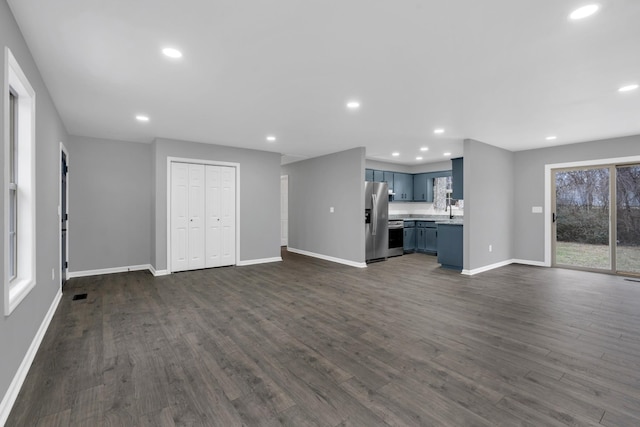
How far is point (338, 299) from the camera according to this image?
402cm

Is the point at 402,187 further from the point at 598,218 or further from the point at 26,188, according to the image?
the point at 26,188

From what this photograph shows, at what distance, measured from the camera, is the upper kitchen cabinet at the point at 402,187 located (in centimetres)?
842

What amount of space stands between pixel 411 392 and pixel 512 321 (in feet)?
6.47

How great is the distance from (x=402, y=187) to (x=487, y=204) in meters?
2.93

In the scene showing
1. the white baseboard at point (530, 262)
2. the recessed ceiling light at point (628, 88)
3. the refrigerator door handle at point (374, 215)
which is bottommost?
the white baseboard at point (530, 262)

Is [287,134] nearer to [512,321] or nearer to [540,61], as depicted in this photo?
[540,61]

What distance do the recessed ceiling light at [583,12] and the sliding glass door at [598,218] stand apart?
511cm

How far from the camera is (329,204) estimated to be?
6918 mm

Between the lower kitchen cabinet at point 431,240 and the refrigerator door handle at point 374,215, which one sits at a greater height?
the refrigerator door handle at point 374,215

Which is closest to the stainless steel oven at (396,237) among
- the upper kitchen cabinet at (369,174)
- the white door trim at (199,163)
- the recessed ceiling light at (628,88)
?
the upper kitchen cabinet at (369,174)

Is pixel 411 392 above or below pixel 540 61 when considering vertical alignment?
below

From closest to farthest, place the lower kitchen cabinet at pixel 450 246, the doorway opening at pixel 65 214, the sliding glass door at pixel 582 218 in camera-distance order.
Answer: the doorway opening at pixel 65 214, the sliding glass door at pixel 582 218, the lower kitchen cabinet at pixel 450 246

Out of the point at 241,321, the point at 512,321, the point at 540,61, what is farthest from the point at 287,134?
the point at 512,321

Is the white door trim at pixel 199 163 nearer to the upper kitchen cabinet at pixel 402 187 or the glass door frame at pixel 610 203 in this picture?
the upper kitchen cabinet at pixel 402 187
